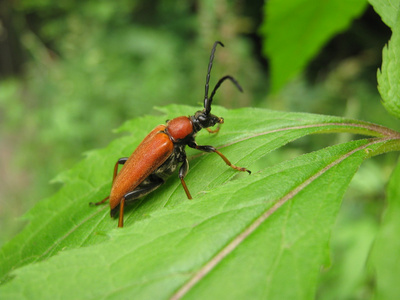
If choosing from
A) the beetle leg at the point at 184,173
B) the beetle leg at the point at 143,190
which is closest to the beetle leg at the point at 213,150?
the beetle leg at the point at 184,173

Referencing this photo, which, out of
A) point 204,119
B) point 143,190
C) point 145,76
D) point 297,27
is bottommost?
point 143,190

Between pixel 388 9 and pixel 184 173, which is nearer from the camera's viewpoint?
pixel 388 9

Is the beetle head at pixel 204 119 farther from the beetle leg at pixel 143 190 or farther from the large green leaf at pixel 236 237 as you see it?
the large green leaf at pixel 236 237

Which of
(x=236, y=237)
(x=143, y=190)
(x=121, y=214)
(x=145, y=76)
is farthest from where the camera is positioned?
(x=145, y=76)

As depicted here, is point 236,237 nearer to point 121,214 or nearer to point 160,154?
point 121,214

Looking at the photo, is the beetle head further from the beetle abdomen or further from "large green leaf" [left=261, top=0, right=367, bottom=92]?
"large green leaf" [left=261, top=0, right=367, bottom=92]

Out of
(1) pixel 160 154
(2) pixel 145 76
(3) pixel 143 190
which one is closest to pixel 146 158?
(1) pixel 160 154

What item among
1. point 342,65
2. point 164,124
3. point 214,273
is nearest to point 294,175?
point 214,273
